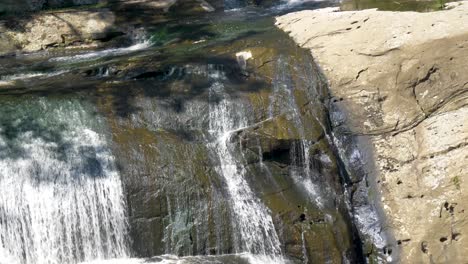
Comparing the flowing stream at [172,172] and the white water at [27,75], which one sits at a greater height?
the white water at [27,75]

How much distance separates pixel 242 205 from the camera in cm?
780

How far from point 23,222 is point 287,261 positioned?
3.33m

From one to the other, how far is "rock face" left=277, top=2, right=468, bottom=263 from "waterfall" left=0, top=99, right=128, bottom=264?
10.9 feet

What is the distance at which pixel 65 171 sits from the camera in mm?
7535

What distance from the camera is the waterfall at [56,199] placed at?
734cm

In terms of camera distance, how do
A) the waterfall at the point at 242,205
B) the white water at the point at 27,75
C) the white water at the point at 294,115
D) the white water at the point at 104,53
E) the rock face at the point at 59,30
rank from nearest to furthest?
1. the waterfall at the point at 242,205
2. the white water at the point at 294,115
3. the white water at the point at 27,75
4. the white water at the point at 104,53
5. the rock face at the point at 59,30

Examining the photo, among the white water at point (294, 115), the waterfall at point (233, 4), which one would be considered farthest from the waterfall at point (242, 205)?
the waterfall at point (233, 4)

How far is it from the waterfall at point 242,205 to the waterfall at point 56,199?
1.41 metres

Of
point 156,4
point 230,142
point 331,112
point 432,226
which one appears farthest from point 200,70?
point 156,4

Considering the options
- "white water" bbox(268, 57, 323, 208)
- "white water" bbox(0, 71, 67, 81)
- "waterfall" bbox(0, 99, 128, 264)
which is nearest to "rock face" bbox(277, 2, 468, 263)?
"white water" bbox(268, 57, 323, 208)

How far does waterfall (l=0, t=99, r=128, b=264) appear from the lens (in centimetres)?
734

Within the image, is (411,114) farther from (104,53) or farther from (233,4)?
(233,4)

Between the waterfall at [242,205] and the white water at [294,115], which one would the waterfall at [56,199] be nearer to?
the waterfall at [242,205]

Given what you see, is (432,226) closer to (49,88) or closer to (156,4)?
(49,88)
